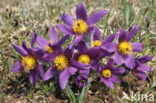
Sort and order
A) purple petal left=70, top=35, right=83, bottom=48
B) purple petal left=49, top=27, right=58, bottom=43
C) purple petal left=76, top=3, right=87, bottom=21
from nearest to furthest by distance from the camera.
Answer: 1. purple petal left=70, top=35, right=83, bottom=48
2. purple petal left=76, top=3, right=87, bottom=21
3. purple petal left=49, top=27, right=58, bottom=43

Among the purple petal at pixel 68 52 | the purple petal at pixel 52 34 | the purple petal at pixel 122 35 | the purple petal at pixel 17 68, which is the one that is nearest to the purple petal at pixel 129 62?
the purple petal at pixel 122 35

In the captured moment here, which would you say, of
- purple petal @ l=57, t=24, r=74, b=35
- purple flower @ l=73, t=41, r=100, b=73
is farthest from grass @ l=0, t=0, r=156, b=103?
purple petal @ l=57, t=24, r=74, b=35

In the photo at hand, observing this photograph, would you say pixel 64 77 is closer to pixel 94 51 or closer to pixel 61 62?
pixel 61 62

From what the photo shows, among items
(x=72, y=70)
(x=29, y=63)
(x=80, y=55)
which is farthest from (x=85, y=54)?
(x=29, y=63)

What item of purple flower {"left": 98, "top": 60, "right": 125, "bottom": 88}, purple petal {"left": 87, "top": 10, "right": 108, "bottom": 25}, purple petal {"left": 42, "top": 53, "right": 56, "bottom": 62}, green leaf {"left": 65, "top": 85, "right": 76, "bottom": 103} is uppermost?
purple petal {"left": 87, "top": 10, "right": 108, "bottom": 25}

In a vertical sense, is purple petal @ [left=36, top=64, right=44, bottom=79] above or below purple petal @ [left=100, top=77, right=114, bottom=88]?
above

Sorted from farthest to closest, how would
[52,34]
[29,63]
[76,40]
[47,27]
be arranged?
[47,27] < [52,34] < [29,63] < [76,40]

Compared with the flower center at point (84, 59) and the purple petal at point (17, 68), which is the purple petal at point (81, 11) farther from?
the purple petal at point (17, 68)

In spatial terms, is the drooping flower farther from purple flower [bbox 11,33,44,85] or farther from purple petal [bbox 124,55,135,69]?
purple petal [bbox 124,55,135,69]
